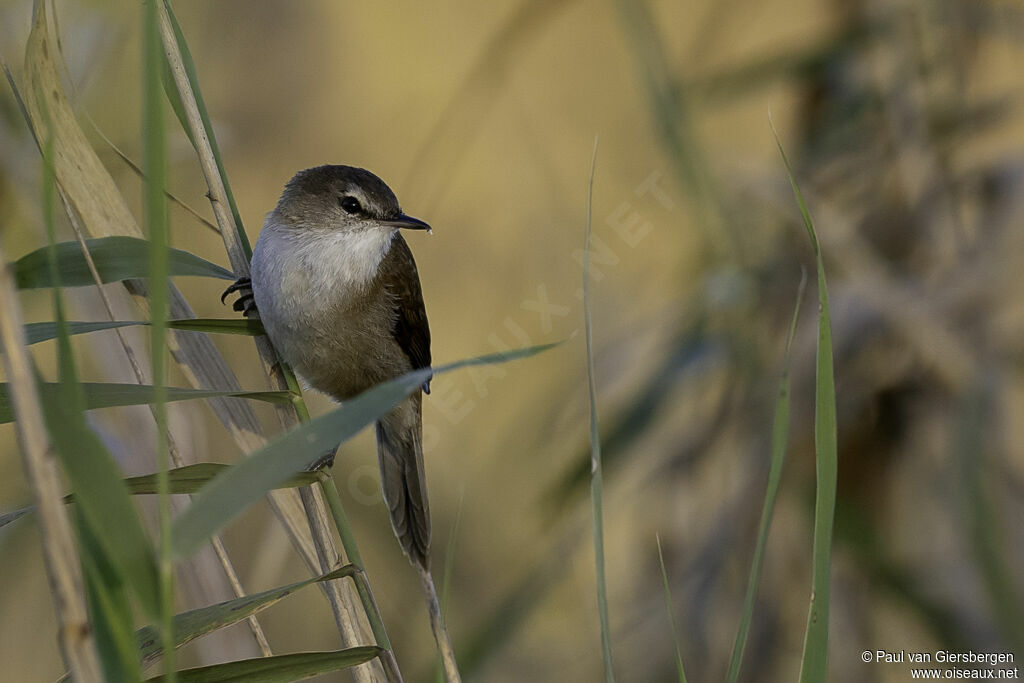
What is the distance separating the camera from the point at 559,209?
2.80 m

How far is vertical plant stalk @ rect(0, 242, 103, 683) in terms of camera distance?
626mm

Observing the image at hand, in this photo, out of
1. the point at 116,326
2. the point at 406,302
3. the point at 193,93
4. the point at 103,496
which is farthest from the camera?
the point at 406,302

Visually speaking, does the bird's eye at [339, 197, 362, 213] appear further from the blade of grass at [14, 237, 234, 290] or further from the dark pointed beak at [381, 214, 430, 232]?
the blade of grass at [14, 237, 234, 290]

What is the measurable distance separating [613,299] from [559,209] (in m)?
0.40

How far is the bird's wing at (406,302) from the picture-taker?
6.37 ft

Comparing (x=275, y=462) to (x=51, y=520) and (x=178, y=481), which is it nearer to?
(x=51, y=520)

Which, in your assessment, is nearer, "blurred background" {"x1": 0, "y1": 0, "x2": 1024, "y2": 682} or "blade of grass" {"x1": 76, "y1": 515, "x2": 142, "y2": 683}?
"blade of grass" {"x1": 76, "y1": 515, "x2": 142, "y2": 683}

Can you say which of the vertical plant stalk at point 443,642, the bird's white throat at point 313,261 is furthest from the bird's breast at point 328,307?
the vertical plant stalk at point 443,642

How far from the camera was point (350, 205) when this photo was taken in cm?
185

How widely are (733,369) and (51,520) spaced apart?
1789mm

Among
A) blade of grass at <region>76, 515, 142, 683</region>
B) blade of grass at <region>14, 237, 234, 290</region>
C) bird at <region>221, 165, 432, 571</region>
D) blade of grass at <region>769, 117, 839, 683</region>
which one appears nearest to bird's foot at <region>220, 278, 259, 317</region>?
bird at <region>221, 165, 432, 571</region>

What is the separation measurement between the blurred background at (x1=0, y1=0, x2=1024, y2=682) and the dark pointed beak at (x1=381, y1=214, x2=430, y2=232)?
0.21 ft

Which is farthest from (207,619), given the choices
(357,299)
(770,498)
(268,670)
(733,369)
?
(733,369)

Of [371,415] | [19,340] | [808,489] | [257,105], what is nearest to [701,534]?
[808,489]
